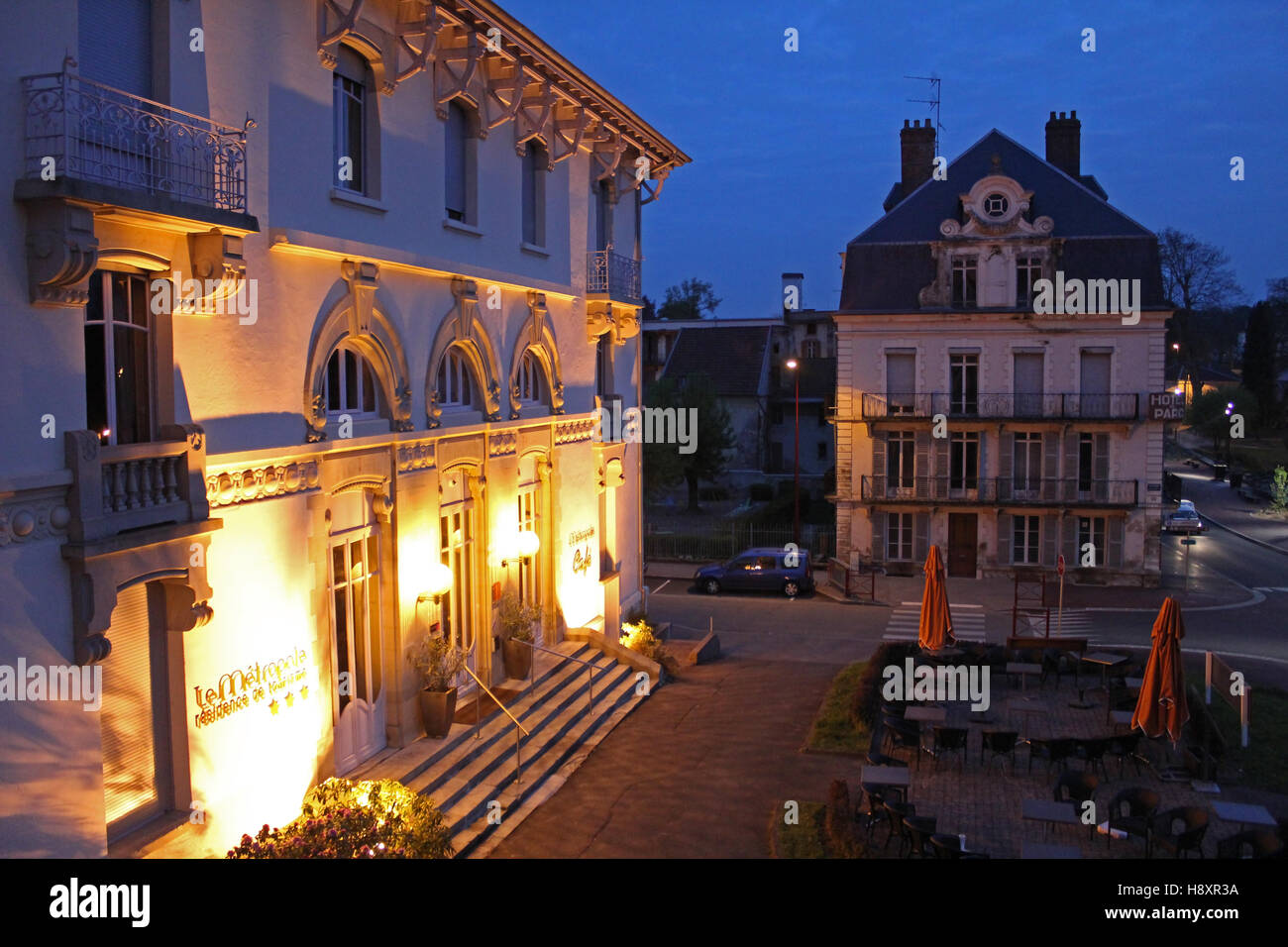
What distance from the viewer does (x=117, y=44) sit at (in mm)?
9391

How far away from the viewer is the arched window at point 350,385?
13344 millimetres

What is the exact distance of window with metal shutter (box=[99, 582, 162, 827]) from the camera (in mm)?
9297

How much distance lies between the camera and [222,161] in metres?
10.2

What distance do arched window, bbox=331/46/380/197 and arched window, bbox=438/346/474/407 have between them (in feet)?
10.1

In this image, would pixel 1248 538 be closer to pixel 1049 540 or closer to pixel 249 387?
pixel 1049 540

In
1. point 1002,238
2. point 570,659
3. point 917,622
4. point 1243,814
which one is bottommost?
point 917,622

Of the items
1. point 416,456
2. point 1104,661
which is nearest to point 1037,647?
point 1104,661

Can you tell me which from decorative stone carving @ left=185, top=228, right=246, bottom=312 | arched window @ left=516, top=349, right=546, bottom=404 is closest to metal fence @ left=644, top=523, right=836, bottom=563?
arched window @ left=516, top=349, right=546, bottom=404

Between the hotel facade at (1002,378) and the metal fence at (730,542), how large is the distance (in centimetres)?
215

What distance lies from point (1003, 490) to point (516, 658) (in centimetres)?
2322

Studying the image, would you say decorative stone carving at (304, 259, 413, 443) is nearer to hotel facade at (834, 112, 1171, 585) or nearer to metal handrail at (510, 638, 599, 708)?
metal handrail at (510, 638, 599, 708)

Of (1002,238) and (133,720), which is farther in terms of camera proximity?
(1002,238)

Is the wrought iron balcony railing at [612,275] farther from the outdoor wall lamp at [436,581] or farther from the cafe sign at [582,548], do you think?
the outdoor wall lamp at [436,581]
